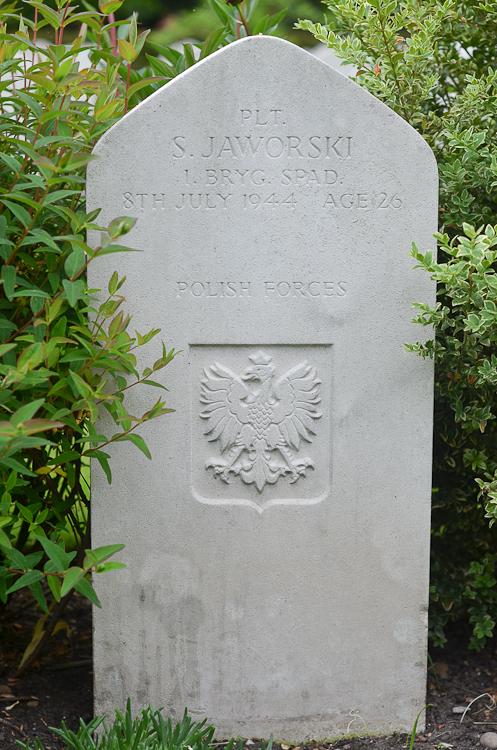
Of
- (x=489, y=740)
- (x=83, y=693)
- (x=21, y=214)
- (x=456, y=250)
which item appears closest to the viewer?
(x=21, y=214)

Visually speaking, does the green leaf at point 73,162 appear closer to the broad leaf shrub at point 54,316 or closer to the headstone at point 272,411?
the broad leaf shrub at point 54,316

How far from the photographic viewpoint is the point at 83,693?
8.17 feet

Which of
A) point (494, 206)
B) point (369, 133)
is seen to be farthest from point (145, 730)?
point (494, 206)

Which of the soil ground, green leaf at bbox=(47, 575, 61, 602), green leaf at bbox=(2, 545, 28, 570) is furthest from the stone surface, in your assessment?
green leaf at bbox=(2, 545, 28, 570)

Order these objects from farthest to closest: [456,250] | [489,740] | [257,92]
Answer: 1. [489,740]
2. [257,92]
3. [456,250]

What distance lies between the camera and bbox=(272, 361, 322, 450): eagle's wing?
2260mm

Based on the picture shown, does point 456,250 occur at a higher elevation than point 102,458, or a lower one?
higher

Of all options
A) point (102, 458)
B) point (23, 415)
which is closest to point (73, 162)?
point (23, 415)

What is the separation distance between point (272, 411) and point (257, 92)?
1.04 m

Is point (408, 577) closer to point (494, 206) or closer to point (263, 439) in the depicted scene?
point (263, 439)

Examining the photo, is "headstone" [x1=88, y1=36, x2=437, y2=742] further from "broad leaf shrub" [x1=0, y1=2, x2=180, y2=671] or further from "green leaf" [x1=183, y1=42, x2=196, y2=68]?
"green leaf" [x1=183, y1=42, x2=196, y2=68]

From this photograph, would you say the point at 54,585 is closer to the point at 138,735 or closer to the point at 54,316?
the point at 138,735

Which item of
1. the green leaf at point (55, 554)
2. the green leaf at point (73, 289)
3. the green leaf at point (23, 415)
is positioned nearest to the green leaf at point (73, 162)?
the green leaf at point (73, 289)

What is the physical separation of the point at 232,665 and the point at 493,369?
133cm
